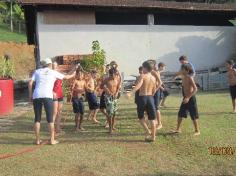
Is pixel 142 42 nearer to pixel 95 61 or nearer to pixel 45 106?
pixel 95 61

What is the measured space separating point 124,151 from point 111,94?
1981mm

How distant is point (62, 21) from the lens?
18.0 metres

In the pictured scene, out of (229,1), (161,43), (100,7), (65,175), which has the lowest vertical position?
(65,175)

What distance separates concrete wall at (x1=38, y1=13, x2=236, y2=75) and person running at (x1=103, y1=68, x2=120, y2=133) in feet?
26.6

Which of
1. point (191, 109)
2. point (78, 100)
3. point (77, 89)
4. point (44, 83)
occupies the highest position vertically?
point (44, 83)

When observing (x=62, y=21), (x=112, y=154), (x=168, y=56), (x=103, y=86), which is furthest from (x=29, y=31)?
(x=112, y=154)

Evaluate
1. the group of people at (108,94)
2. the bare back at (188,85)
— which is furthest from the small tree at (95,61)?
the bare back at (188,85)

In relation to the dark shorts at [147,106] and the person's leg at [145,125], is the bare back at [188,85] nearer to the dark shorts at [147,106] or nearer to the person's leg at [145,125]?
the dark shorts at [147,106]

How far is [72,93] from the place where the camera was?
1054 centimetres

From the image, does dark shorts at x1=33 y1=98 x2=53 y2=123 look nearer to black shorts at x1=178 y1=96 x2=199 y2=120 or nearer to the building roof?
black shorts at x1=178 y1=96 x2=199 y2=120

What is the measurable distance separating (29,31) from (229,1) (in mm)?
18317

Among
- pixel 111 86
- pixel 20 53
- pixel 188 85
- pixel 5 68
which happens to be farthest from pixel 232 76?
pixel 20 53

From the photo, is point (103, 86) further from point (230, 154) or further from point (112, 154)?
point (230, 154)

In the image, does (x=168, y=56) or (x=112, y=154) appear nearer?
(x=112, y=154)
